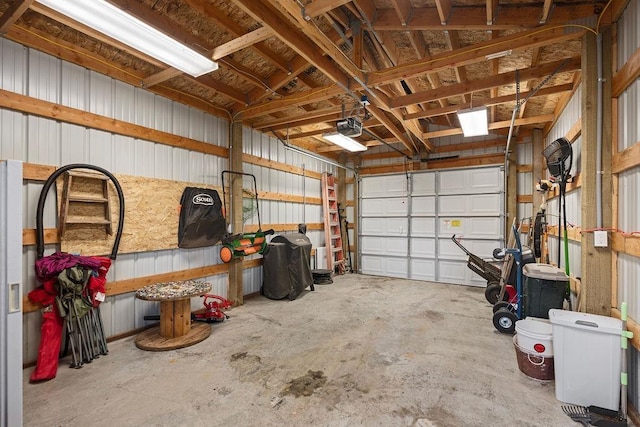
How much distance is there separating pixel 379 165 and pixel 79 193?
6.27 metres

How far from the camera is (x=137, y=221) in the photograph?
364cm

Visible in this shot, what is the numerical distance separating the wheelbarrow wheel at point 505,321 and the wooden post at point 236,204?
3738mm

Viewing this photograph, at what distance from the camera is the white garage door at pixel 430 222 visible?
6.41m

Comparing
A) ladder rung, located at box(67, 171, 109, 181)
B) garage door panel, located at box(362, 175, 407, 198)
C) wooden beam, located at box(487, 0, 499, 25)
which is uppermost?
wooden beam, located at box(487, 0, 499, 25)

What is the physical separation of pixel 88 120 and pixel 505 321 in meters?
5.39

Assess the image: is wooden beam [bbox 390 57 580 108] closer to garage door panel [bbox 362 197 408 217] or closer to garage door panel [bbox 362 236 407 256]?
garage door panel [bbox 362 197 408 217]

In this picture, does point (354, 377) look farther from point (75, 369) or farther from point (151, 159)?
point (151, 159)

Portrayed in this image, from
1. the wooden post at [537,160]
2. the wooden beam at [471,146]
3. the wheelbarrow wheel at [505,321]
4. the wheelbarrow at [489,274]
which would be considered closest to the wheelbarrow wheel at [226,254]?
the wheelbarrow wheel at [505,321]

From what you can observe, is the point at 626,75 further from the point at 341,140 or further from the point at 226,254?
the point at 226,254

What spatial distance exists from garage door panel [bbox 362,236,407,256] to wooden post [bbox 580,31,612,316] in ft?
15.4

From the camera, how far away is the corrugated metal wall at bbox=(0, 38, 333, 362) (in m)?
2.79

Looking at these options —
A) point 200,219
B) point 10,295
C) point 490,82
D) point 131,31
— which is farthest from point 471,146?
point 10,295

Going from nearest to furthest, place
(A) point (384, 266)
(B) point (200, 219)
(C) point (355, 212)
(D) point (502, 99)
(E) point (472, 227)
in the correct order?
(D) point (502, 99) → (B) point (200, 219) → (E) point (472, 227) → (A) point (384, 266) → (C) point (355, 212)

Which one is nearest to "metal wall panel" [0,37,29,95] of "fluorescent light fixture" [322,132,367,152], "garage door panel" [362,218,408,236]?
"fluorescent light fixture" [322,132,367,152]
